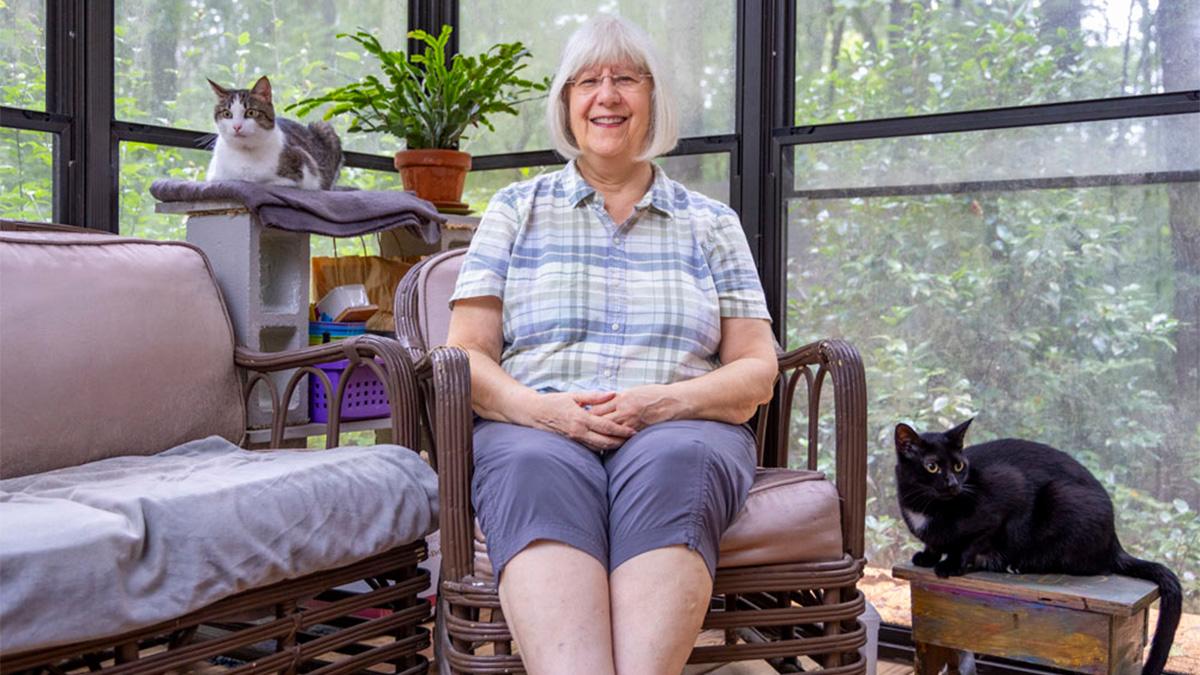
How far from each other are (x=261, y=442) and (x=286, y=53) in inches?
47.1

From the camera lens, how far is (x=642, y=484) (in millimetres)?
1604

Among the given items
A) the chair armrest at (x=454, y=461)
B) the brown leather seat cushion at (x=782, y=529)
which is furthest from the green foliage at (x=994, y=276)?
the chair armrest at (x=454, y=461)

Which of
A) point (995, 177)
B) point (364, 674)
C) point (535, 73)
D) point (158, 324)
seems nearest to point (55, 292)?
point (158, 324)

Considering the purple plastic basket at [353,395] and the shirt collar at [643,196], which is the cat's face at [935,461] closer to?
the shirt collar at [643,196]

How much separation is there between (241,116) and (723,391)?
137 cm

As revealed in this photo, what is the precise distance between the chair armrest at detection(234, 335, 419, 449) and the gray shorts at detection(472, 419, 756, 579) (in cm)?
34

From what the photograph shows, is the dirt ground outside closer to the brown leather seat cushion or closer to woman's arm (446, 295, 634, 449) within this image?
the brown leather seat cushion

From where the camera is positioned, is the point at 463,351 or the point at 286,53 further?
the point at 286,53

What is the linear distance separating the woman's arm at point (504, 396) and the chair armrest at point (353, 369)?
5.3 inches

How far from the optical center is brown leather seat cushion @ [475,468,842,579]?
171 centimetres

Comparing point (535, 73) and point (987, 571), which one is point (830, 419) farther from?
point (535, 73)

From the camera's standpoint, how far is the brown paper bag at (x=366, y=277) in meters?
3.06

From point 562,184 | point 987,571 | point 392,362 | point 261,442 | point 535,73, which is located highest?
point 535,73

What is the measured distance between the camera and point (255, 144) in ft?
8.57
